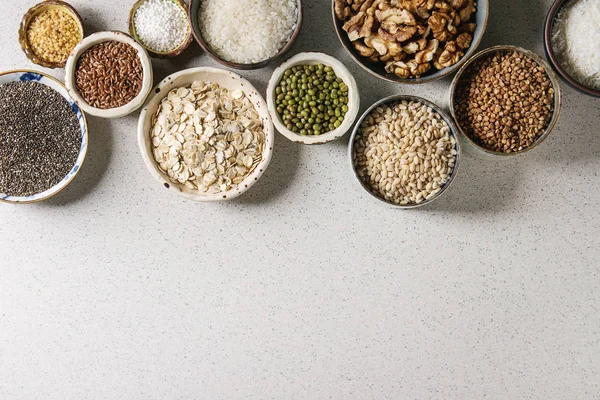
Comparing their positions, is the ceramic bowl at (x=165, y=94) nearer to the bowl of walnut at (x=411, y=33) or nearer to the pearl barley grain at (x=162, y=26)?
the pearl barley grain at (x=162, y=26)

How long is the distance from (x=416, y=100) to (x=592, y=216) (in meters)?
0.73

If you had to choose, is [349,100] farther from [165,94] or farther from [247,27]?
[165,94]

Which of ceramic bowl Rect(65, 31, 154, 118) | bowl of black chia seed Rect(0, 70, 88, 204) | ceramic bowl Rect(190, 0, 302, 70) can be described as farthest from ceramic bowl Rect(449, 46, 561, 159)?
bowl of black chia seed Rect(0, 70, 88, 204)

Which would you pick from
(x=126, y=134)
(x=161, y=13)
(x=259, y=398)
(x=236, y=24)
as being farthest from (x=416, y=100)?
(x=259, y=398)

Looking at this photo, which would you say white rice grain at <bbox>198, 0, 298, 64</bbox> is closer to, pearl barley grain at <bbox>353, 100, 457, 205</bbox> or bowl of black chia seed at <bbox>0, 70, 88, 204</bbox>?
pearl barley grain at <bbox>353, 100, 457, 205</bbox>

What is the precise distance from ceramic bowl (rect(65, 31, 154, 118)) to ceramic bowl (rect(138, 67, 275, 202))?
0.12 feet

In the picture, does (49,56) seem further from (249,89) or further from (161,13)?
(249,89)

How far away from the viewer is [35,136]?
160 centimetres

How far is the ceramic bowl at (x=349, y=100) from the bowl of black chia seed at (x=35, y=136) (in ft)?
2.08

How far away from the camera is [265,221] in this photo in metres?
1.67

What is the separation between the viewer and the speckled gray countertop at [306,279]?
1.65 meters

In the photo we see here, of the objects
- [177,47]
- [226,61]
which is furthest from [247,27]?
[177,47]

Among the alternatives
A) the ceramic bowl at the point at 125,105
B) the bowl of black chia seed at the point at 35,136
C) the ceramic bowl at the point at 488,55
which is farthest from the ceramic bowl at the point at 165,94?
the ceramic bowl at the point at 488,55

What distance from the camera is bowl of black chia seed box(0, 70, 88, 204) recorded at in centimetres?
159
